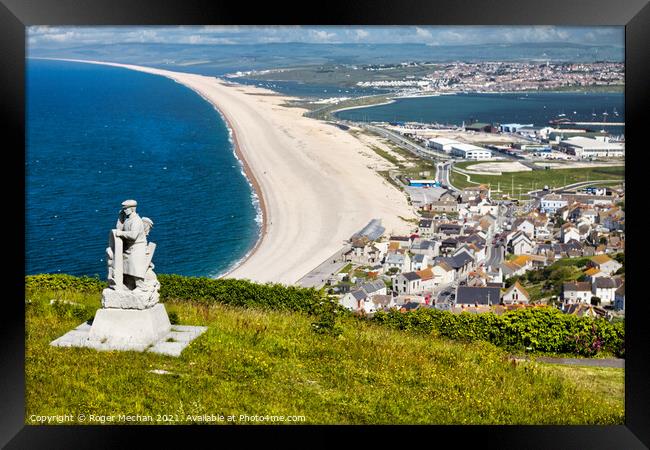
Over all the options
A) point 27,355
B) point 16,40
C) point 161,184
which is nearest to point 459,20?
point 16,40

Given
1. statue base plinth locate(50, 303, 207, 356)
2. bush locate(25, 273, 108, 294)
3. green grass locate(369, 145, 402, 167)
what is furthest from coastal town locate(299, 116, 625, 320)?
statue base plinth locate(50, 303, 207, 356)

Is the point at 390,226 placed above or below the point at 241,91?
below

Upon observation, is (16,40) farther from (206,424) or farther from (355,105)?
(355,105)

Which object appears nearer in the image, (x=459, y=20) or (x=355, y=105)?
(x=459, y=20)

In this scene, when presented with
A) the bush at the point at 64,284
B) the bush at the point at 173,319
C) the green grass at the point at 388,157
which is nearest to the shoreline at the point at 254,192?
the green grass at the point at 388,157

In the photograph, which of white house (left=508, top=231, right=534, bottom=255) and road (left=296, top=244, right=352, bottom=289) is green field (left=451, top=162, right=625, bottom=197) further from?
road (left=296, top=244, right=352, bottom=289)

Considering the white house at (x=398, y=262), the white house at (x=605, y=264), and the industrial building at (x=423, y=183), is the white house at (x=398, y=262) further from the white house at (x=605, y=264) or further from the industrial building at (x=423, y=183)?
the white house at (x=605, y=264)
